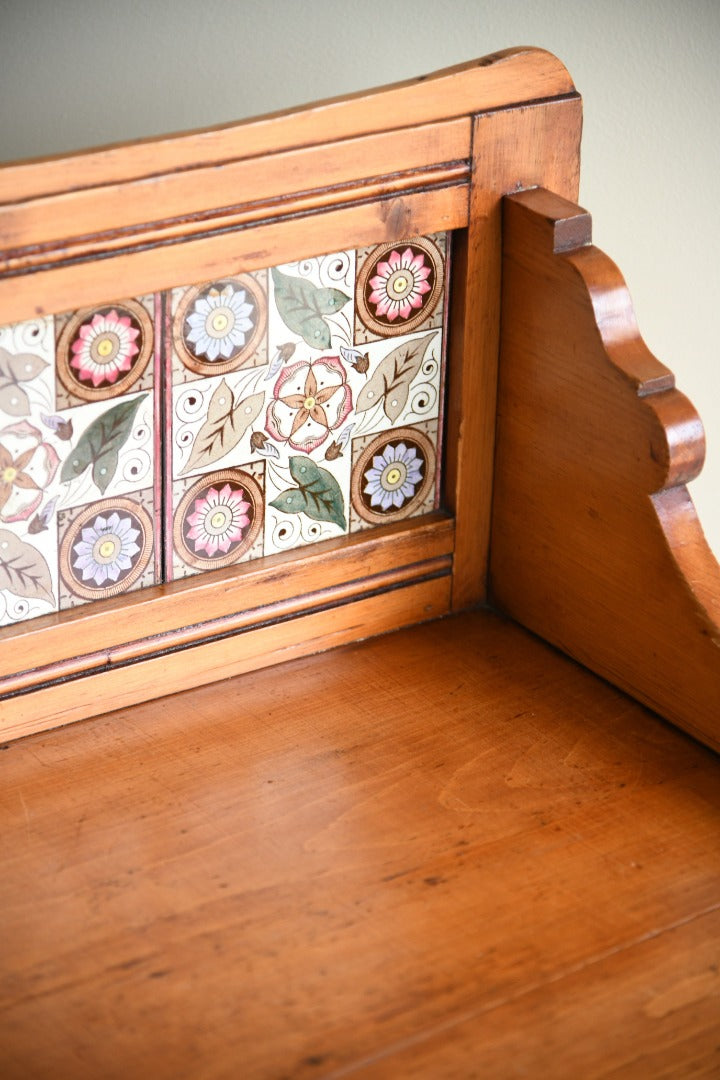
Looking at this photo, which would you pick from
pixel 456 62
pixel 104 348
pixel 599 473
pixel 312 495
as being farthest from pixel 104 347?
pixel 456 62

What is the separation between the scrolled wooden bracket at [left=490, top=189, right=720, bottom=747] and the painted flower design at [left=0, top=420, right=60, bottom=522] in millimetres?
366

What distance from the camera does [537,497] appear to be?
117 centimetres

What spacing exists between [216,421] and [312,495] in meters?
0.11

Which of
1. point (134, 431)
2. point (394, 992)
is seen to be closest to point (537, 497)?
point (134, 431)

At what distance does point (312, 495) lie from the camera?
1.13 m

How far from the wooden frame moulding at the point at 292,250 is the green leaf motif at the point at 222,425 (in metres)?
0.09

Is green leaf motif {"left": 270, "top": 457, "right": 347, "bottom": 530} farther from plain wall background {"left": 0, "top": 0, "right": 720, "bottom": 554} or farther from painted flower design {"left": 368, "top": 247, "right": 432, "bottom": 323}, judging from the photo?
plain wall background {"left": 0, "top": 0, "right": 720, "bottom": 554}

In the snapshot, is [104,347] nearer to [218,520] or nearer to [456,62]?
[218,520]

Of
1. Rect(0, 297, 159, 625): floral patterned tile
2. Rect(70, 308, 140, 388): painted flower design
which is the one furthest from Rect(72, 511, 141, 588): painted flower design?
Rect(70, 308, 140, 388): painted flower design

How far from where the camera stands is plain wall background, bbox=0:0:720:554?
112cm

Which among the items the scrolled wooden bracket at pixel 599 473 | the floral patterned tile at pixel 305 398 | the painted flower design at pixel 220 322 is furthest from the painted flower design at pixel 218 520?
the scrolled wooden bracket at pixel 599 473

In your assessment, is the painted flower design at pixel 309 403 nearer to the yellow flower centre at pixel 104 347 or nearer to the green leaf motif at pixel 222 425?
the green leaf motif at pixel 222 425

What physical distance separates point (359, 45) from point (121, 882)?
71 cm

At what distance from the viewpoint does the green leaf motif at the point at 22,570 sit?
1009mm
